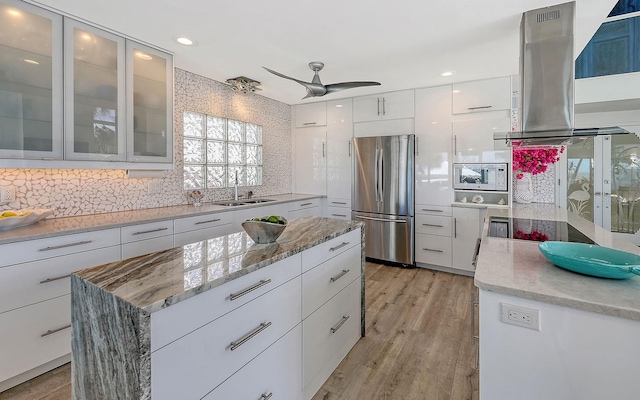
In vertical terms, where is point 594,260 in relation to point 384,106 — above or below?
below

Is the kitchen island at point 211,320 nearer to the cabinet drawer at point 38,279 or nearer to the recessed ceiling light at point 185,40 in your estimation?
the cabinet drawer at point 38,279

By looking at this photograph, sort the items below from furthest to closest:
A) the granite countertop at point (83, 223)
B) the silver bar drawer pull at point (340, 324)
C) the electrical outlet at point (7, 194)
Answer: the electrical outlet at point (7, 194) < the silver bar drawer pull at point (340, 324) < the granite countertop at point (83, 223)

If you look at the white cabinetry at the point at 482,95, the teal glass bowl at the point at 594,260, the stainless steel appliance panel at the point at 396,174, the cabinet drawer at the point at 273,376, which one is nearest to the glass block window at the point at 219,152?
the stainless steel appliance panel at the point at 396,174

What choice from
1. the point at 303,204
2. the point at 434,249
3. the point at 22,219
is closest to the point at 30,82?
the point at 22,219

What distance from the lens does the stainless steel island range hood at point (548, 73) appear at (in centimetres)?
203

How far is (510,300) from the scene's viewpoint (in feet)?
3.62

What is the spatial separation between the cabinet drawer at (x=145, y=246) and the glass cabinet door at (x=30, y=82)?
2.67ft

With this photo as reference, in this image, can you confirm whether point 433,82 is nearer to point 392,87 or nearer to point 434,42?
point 392,87

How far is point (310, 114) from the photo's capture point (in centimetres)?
479

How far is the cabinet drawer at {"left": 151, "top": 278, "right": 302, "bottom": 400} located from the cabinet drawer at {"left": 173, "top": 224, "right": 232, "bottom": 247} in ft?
5.28

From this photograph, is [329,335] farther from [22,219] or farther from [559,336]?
[22,219]

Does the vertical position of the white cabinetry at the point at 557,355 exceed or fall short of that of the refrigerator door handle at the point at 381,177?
it falls short

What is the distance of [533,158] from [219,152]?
12.9 feet

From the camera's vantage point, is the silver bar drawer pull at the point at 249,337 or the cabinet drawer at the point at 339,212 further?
the cabinet drawer at the point at 339,212
